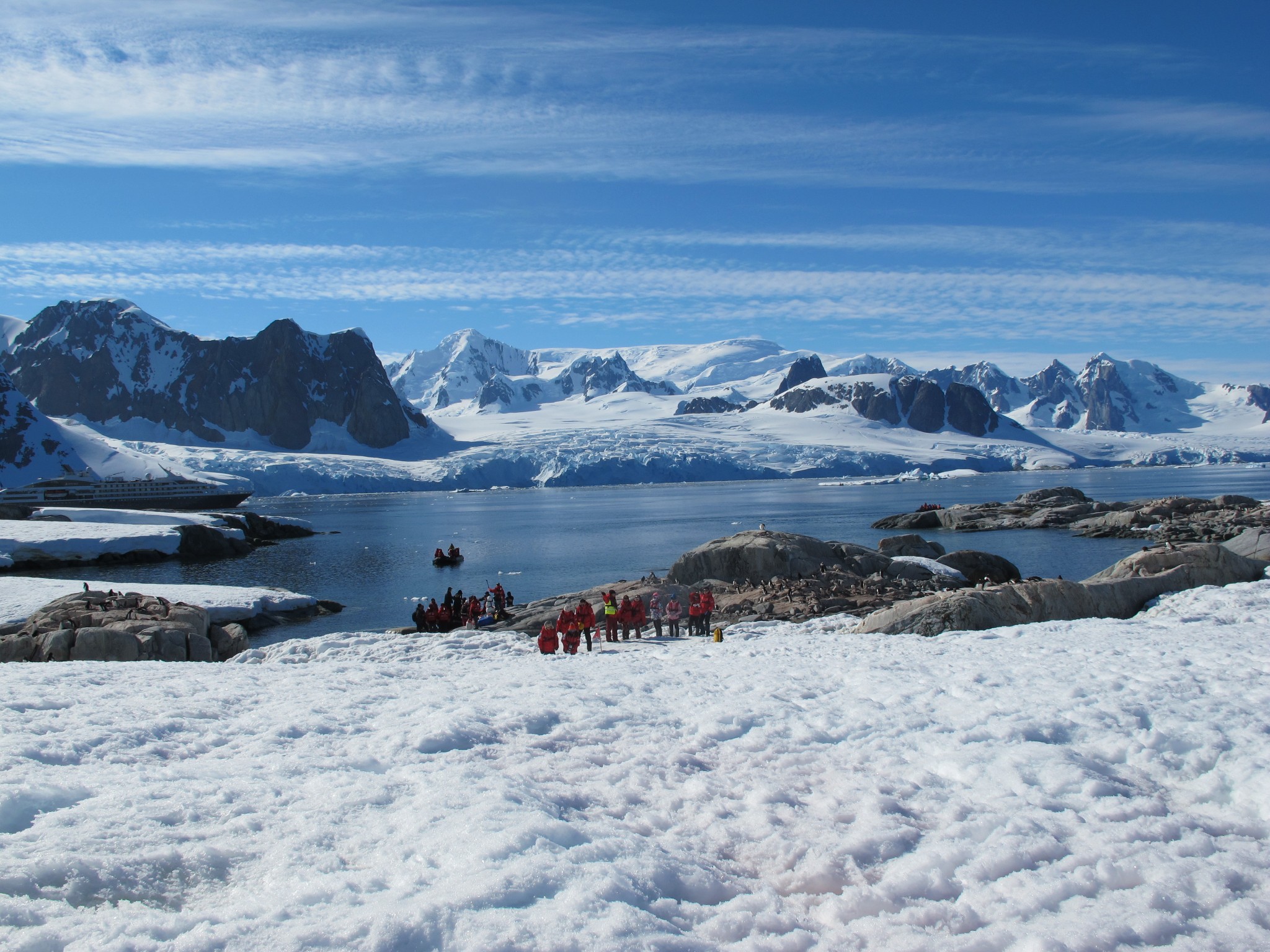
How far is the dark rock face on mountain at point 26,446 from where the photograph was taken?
11906 cm

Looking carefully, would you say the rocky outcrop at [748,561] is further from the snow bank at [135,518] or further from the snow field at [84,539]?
the snow bank at [135,518]

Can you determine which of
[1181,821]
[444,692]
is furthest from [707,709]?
[1181,821]

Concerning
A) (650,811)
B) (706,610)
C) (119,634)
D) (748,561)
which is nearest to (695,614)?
(706,610)

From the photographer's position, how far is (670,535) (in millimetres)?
56875

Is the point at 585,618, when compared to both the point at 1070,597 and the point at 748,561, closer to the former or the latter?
the point at 1070,597

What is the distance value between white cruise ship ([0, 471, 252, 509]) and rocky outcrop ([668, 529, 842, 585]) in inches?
3207

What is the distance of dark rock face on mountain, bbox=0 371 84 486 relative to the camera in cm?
11906

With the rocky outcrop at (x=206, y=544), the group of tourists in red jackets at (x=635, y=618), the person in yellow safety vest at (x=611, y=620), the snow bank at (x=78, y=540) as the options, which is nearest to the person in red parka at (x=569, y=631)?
the group of tourists in red jackets at (x=635, y=618)

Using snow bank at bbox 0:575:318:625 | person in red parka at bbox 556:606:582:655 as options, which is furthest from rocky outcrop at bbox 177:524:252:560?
person in red parka at bbox 556:606:582:655

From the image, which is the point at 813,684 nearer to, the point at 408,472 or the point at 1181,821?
the point at 1181,821

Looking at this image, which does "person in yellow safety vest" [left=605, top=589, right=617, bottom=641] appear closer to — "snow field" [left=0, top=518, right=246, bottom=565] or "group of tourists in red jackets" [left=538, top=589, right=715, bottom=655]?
"group of tourists in red jackets" [left=538, top=589, right=715, bottom=655]

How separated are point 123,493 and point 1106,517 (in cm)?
9354

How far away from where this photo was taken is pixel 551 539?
5741 centimetres

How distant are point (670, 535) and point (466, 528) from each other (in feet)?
69.6
